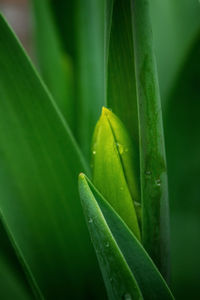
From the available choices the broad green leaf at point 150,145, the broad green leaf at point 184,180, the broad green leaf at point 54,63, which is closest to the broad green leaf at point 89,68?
the broad green leaf at point 54,63

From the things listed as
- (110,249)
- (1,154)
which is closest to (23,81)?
(1,154)

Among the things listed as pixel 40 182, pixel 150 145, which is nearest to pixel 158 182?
pixel 150 145

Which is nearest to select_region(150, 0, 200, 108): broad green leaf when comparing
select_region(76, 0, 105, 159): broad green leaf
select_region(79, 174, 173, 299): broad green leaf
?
select_region(76, 0, 105, 159): broad green leaf

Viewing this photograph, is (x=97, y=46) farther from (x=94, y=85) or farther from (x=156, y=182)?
(x=156, y=182)

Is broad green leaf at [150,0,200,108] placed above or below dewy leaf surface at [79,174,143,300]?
above

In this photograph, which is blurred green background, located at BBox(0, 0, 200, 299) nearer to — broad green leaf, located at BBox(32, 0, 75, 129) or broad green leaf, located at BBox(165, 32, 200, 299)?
broad green leaf, located at BBox(165, 32, 200, 299)

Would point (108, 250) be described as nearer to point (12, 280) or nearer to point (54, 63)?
point (12, 280)
